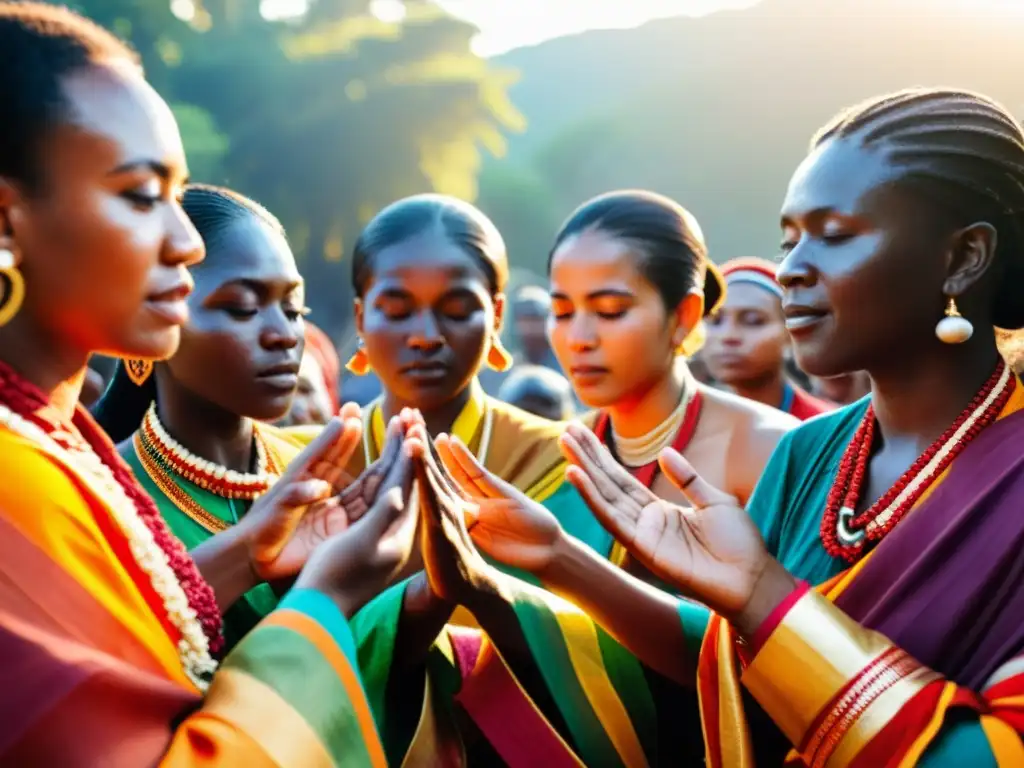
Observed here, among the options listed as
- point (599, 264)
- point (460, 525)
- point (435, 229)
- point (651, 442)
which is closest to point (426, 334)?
point (435, 229)

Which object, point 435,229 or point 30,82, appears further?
point 435,229

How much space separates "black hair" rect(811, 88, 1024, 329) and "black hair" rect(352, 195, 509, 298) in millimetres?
1601

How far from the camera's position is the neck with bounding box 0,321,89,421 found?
2.04m

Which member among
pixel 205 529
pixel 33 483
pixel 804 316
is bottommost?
pixel 205 529

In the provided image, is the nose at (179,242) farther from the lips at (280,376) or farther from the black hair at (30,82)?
the lips at (280,376)

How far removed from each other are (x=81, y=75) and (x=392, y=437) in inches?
40.5

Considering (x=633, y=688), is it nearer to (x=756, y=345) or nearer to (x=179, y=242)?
(x=179, y=242)

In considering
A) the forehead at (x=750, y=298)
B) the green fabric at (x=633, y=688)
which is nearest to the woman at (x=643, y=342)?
the green fabric at (x=633, y=688)

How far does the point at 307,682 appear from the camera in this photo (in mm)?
2037

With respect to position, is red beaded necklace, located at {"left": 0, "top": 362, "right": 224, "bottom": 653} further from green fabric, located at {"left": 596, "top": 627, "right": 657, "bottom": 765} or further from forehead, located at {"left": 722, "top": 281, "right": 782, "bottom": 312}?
forehead, located at {"left": 722, "top": 281, "right": 782, "bottom": 312}

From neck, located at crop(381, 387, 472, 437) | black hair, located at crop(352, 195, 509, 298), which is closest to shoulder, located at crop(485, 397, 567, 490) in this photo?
neck, located at crop(381, 387, 472, 437)

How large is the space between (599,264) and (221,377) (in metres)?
1.36

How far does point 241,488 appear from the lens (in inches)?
123

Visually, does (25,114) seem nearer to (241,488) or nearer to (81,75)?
(81,75)
